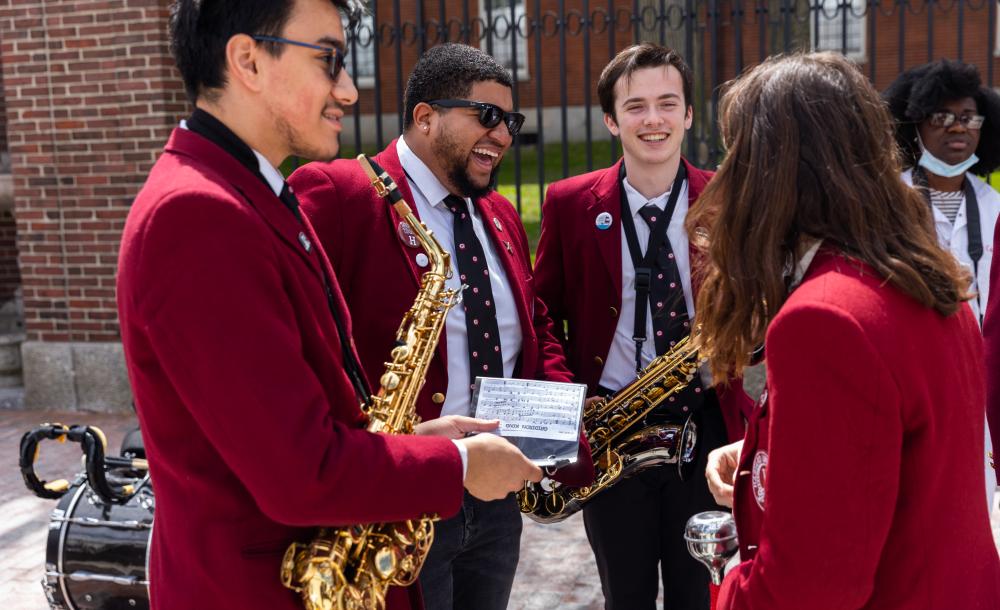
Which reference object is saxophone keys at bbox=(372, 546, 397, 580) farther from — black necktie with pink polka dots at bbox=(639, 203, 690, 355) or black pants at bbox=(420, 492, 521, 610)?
black necktie with pink polka dots at bbox=(639, 203, 690, 355)

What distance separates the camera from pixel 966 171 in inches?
190

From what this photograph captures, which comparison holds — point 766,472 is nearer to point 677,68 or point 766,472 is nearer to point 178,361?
point 178,361

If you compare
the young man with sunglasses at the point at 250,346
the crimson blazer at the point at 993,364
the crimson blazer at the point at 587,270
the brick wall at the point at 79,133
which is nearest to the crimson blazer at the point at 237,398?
the young man with sunglasses at the point at 250,346

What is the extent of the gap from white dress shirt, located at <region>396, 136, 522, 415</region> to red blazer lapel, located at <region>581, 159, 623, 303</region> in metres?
0.48

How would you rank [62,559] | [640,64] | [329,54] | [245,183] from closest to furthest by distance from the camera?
[245,183] → [329,54] → [640,64] → [62,559]

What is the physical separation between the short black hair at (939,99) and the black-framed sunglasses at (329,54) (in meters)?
3.45

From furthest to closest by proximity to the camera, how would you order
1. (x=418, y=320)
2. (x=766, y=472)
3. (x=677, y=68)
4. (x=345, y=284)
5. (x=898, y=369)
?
(x=677, y=68), (x=345, y=284), (x=418, y=320), (x=766, y=472), (x=898, y=369)

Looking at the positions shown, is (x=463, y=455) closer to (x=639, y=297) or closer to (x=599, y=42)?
(x=639, y=297)

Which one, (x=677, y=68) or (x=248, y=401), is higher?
(x=677, y=68)

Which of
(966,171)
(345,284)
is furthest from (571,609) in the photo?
(966,171)

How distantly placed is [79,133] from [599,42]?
10398 millimetres

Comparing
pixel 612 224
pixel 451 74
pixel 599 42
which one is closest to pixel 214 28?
pixel 451 74

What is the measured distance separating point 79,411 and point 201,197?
269 inches

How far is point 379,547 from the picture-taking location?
1.94 meters
